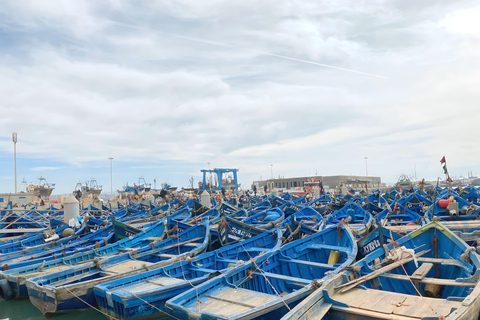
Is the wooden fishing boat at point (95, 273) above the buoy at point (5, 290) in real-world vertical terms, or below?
above

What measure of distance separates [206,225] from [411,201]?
16.5 m

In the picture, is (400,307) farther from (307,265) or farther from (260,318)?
(307,265)

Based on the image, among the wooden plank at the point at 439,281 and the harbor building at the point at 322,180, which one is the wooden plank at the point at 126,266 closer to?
the wooden plank at the point at 439,281

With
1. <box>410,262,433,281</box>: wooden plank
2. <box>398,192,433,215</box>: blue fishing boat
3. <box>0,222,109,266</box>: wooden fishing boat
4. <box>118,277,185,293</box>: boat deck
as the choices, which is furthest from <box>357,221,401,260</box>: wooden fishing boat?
<box>398,192,433,215</box>: blue fishing boat

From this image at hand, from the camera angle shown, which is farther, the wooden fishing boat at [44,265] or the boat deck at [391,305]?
the wooden fishing boat at [44,265]

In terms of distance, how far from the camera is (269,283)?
8125 mm

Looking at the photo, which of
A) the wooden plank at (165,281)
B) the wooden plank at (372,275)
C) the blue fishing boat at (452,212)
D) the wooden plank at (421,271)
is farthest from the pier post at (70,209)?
the wooden plank at (421,271)

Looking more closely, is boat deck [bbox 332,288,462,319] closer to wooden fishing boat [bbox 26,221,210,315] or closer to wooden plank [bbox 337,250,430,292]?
wooden plank [bbox 337,250,430,292]

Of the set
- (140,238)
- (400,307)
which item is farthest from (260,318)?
(140,238)

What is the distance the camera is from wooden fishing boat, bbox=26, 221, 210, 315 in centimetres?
919

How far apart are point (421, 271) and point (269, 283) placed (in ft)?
10.9

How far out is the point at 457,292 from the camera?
7156 mm

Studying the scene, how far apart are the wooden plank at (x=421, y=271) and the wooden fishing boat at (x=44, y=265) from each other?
365 inches

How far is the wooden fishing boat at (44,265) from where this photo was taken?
36.2 ft
